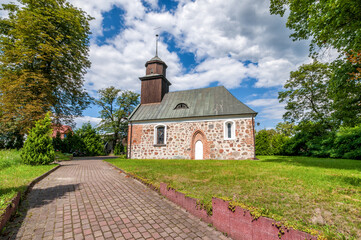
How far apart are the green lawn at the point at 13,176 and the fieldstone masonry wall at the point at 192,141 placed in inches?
342

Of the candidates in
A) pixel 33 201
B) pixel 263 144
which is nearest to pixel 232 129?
pixel 263 144

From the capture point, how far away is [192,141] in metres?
16.1

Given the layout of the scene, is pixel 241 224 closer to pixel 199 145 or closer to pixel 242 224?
pixel 242 224

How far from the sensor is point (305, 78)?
20.3 metres

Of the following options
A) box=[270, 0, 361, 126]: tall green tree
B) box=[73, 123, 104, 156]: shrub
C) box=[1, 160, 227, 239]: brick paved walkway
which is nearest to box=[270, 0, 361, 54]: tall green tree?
box=[270, 0, 361, 126]: tall green tree

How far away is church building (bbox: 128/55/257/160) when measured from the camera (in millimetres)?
14742

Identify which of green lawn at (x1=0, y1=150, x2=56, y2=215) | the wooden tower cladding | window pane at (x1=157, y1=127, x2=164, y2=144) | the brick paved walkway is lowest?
the brick paved walkway

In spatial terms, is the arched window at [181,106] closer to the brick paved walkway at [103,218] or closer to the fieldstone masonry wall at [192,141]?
the fieldstone masonry wall at [192,141]

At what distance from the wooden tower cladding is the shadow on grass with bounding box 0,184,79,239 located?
15.1 meters

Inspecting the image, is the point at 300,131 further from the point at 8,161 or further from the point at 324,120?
the point at 8,161

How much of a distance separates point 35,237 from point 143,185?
342cm

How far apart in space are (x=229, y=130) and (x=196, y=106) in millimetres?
4266

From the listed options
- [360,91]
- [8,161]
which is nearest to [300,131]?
[360,91]

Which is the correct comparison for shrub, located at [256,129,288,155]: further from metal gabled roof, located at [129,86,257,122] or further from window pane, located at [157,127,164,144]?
window pane, located at [157,127,164,144]
